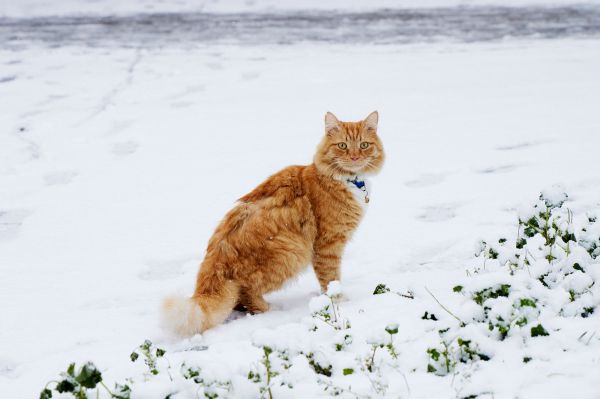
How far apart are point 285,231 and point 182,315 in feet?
2.46

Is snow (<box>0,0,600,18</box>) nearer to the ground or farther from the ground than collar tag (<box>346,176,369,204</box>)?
farther from the ground

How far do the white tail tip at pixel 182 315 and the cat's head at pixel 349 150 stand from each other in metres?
1.17

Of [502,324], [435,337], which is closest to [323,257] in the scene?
[435,337]

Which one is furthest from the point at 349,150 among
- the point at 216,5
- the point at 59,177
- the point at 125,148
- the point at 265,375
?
the point at 216,5

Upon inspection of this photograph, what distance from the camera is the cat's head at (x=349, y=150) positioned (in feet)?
12.0

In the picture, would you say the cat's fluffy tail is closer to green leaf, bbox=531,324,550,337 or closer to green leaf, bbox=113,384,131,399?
green leaf, bbox=113,384,131,399

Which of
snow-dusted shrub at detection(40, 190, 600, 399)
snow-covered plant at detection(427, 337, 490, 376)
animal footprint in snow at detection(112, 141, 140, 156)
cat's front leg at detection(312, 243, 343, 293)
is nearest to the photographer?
snow-dusted shrub at detection(40, 190, 600, 399)

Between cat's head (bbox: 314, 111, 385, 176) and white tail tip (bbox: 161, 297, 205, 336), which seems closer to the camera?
white tail tip (bbox: 161, 297, 205, 336)

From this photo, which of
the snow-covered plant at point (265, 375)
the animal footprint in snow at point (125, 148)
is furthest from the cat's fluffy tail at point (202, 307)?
→ the animal footprint in snow at point (125, 148)

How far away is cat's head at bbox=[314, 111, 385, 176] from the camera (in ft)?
12.0

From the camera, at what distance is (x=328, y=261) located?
3607 mm

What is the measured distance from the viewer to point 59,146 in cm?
612

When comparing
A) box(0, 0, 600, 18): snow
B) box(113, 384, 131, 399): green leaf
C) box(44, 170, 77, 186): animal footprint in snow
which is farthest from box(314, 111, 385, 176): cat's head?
box(0, 0, 600, 18): snow

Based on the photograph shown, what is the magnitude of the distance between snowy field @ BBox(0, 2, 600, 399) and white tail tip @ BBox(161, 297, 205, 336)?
8cm
